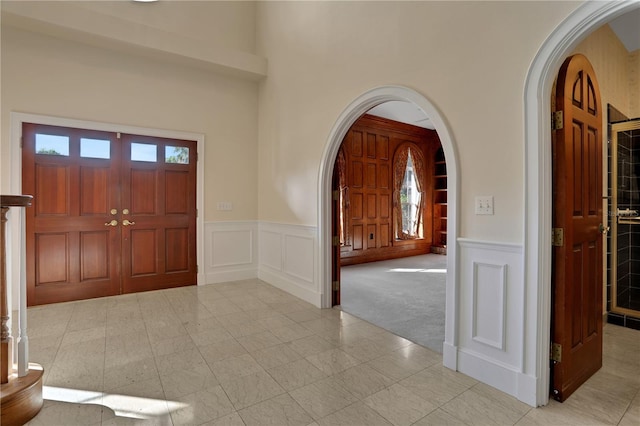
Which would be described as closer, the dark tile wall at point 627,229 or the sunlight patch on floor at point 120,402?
the sunlight patch on floor at point 120,402

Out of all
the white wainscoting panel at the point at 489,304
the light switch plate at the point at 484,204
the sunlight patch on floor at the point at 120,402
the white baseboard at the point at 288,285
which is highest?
the light switch plate at the point at 484,204

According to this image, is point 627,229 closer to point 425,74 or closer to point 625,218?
point 625,218

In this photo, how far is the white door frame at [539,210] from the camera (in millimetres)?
1945

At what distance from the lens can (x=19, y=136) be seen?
3660 millimetres

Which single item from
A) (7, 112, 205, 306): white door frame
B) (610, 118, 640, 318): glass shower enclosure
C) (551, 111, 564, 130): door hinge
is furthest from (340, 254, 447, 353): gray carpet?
(7, 112, 205, 306): white door frame

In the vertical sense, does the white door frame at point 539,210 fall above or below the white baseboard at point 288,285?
above

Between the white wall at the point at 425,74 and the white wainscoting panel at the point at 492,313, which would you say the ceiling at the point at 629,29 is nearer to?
the white wall at the point at 425,74

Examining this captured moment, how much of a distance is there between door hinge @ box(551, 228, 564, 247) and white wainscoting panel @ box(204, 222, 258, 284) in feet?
13.5

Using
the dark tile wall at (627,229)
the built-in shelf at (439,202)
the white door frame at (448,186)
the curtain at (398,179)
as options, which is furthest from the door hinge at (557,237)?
the built-in shelf at (439,202)

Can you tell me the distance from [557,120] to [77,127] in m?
4.99

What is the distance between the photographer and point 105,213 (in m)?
4.19

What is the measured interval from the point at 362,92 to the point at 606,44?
7.98ft

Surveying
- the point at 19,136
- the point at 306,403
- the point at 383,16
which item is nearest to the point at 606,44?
the point at 383,16

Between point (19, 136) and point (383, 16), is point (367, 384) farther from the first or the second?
point (19, 136)
